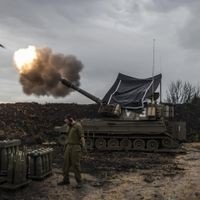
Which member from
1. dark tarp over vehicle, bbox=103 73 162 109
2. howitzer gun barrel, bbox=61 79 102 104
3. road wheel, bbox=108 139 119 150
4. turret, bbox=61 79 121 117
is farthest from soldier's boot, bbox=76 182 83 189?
A: howitzer gun barrel, bbox=61 79 102 104

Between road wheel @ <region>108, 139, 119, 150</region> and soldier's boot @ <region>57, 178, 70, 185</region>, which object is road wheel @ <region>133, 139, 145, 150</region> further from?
soldier's boot @ <region>57, 178, 70, 185</region>

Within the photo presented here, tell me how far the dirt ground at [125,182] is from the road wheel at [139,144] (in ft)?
12.0

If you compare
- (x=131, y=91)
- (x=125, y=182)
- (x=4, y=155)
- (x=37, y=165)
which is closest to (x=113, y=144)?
(x=131, y=91)

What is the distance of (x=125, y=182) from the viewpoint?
1248 cm

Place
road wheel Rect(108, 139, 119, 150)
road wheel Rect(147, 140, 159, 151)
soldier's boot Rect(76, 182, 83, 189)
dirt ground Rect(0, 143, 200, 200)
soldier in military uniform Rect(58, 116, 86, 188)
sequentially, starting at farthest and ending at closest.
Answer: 1. road wheel Rect(108, 139, 119, 150)
2. road wheel Rect(147, 140, 159, 151)
3. soldier in military uniform Rect(58, 116, 86, 188)
4. soldier's boot Rect(76, 182, 83, 189)
5. dirt ground Rect(0, 143, 200, 200)

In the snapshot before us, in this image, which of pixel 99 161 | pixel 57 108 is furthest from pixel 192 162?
pixel 57 108

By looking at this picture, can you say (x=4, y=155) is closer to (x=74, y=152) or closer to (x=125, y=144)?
(x=74, y=152)

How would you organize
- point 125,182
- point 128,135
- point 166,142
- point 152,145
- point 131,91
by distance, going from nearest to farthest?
1. point 125,182
2. point 152,145
3. point 166,142
4. point 128,135
5. point 131,91

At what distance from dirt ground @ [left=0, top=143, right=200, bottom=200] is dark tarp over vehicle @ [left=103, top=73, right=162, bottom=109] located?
5198 millimetres

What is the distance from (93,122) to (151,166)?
6.58 m

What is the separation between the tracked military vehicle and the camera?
835 inches

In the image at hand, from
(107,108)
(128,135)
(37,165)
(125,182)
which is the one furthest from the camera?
(107,108)

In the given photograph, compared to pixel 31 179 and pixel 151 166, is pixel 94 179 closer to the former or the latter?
pixel 31 179

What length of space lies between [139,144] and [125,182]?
889 centimetres
